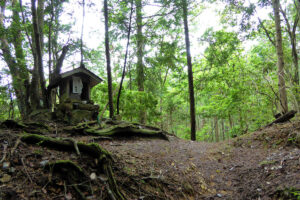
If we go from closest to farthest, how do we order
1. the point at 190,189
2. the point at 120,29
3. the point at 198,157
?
the point at 190,189, the point at 198,157, the point at 120,29

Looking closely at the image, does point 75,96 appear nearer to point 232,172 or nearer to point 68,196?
point 68,196

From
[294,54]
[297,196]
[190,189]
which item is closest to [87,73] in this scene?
[190,189]

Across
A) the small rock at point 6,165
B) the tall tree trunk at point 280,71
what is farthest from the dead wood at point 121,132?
the tall tree trunk at point 280,71

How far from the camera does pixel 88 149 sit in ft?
10.2

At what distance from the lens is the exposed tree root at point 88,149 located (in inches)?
111

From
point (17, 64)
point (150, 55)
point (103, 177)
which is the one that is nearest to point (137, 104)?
point (150, 55)

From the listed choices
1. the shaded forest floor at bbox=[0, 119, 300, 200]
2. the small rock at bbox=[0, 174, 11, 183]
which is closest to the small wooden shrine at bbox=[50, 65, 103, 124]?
the shaded forest floor at bbox=[0, 119, 300, 200]

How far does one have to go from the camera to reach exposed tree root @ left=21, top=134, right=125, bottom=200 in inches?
111

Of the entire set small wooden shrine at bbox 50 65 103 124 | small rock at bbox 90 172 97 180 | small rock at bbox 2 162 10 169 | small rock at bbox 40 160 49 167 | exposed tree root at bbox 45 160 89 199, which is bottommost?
small rock at bbox 90 172 97 180

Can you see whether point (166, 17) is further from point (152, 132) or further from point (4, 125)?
point (4, 125)

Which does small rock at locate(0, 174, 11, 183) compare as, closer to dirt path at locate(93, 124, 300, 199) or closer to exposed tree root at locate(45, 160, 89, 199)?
exposed tree root at locate(45, 160, 89, 199)

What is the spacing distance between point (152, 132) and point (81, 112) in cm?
333

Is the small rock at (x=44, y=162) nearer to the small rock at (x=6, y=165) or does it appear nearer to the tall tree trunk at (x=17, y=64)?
the small rock at (x=6, y=165)

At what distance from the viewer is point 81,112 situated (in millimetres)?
7766
